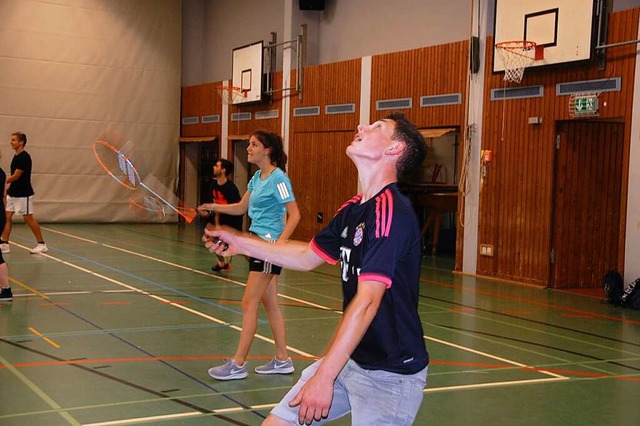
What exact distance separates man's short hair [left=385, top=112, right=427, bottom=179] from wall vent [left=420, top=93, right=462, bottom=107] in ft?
38.6

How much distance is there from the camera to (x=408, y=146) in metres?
3.28

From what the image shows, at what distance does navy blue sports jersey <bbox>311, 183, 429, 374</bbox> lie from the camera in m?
3.00

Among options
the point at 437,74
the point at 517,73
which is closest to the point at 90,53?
the point at 437,74

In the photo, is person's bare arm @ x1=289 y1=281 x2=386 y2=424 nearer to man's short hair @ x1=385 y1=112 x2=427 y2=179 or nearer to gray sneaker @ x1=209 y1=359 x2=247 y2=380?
man's short hair @ x1=385 y1=112 x2=427 y2=179

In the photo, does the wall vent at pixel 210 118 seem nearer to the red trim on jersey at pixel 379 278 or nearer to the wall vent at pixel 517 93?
the wall vent at pixel 517 93

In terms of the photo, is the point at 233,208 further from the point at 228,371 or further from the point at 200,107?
the point at 200,107

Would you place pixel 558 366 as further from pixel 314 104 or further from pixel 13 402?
pixel 314 104

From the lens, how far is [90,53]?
23.3 meters

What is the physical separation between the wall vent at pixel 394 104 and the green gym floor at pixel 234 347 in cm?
400

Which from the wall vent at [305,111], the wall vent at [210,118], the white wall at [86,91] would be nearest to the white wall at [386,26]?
the wall vent at [305,111]

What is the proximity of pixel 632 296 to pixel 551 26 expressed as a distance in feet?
14.3

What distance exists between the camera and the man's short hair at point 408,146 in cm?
329

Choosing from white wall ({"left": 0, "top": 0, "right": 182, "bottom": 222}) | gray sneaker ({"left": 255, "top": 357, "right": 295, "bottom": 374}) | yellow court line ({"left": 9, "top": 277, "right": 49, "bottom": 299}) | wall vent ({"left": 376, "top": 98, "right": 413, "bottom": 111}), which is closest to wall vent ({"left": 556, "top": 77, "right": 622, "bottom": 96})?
wall vent ({"left": 376, "top": 98, "right": 413, "bottom": 111})

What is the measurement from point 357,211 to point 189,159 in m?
22.8
